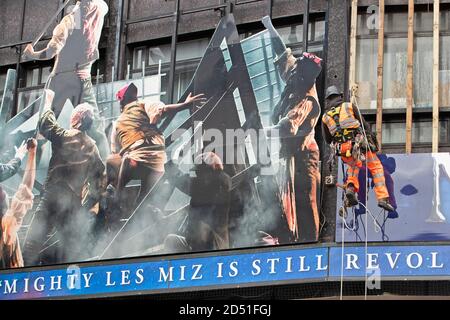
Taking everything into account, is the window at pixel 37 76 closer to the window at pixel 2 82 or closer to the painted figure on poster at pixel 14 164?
the window at pixel 2 82

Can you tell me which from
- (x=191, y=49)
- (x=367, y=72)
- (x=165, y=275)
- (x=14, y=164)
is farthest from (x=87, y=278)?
(x=367, y=72)

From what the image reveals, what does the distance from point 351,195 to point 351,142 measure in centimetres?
132

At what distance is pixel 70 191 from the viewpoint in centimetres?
2852

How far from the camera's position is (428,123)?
24.7m

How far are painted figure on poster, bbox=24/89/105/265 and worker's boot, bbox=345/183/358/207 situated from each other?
683 cm

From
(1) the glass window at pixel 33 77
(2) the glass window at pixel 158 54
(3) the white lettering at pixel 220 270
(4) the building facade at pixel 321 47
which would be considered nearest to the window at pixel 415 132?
(4) the building facade at pixel 321 47

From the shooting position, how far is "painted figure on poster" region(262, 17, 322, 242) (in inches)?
981

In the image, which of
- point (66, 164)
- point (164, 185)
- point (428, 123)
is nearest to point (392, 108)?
point (428, 123)

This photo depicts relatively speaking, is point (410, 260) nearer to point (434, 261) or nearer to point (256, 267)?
point (434, 261)

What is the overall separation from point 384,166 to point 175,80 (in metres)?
6.04
